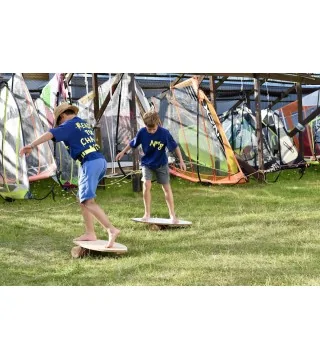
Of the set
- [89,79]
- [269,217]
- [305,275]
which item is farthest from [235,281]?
[89,79]

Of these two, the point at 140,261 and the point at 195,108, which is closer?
the point at 140,261

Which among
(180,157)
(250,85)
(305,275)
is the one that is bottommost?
(305,275)

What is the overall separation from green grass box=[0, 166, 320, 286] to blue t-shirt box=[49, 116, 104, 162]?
0.64 feet

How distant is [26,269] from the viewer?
7.23 feet

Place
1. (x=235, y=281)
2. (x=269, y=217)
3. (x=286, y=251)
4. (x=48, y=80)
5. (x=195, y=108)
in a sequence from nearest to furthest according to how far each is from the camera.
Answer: (x=235, y=281) < (x=286, y=251) < (x=269, y=217) < (x=48, y=80) < (x=195, y=108)

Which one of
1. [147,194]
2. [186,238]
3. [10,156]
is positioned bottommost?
[186,238]

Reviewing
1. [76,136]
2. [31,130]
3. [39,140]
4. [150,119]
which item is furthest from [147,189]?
[31,130]

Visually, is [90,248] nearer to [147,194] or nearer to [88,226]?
[88,226]

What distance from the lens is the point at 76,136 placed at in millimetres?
2291

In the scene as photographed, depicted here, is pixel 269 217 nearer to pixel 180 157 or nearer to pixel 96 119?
pixel 180 157

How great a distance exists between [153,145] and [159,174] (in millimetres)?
109

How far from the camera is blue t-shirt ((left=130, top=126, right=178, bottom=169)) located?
99.2 inches

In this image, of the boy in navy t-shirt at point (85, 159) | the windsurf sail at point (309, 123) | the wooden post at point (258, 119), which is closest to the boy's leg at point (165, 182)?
the boy in navy t-shirt at point (85, 159)

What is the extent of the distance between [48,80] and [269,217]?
1.00 meters
